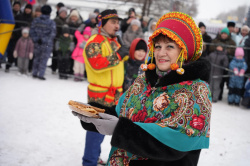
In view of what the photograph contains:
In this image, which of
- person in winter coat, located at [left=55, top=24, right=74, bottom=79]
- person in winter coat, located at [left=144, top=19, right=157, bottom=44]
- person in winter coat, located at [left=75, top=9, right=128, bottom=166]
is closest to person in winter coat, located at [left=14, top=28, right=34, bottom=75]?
person in winter coat, located at [left=55, top=24, right=74, bottom=79]

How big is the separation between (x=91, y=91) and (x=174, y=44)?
190 centimetres

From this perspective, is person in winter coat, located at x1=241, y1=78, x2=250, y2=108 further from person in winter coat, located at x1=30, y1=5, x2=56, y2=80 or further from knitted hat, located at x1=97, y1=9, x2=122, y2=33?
person in winter coat, located at x1=30, y1=5, x2=56, y2=80

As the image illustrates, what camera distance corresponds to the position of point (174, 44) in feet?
5.33

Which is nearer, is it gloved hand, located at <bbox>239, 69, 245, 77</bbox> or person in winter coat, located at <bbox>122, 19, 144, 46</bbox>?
gloved hand, located at <bbox>239, 69, 245, 77</bbox>

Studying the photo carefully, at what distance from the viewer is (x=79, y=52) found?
8.36 m

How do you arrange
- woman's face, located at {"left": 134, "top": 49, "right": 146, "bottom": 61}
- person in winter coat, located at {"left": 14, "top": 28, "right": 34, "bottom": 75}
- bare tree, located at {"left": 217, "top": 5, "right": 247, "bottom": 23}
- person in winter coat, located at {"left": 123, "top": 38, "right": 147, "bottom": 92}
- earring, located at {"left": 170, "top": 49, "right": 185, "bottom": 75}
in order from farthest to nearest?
1. bare tree, located at {"left": 217, "top": 5, "right": 247, "bottom": 23}
2. person in winter coat, located at {"left": 14, "top": 28, "right": 34, "bottom": 75}
3. woman's face, located at {"left": 134, "top": 49, "right": 146, "bottom": 61}
4. person in winter coat, located at {"left": 123, "top": 38, "right": 147, "bottom": 92}
5. earring, located at {"left": 170, "top": 49, "right": 185, "bottom": 75}

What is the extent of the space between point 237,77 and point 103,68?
5750 mm

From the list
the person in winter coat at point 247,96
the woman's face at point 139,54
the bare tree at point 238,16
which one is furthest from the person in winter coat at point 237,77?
the bare tree at point 238,16

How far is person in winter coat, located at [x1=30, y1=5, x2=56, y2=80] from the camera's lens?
25.3 ft

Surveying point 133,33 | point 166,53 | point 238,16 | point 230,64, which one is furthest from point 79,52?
point 238,16

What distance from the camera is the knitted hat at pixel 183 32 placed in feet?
5.17

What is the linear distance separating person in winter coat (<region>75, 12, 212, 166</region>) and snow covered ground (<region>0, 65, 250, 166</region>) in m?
2.11

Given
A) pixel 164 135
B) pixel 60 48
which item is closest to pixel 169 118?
pixel 164 135

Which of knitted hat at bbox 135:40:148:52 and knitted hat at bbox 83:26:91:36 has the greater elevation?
knitted hat at bbox 83:26:91:36
